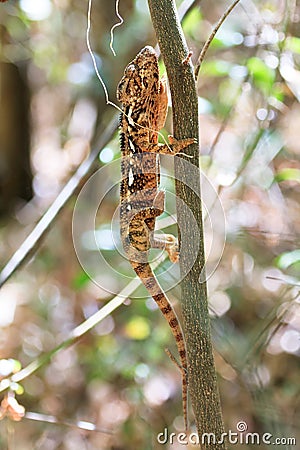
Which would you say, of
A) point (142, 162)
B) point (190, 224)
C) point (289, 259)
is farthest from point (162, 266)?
point (190, 224)

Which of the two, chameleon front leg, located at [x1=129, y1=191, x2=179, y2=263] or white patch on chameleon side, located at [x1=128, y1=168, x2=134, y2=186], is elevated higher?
white patch on chameleon side, located at [x1=128, y1=168, x2=134, y2=186]

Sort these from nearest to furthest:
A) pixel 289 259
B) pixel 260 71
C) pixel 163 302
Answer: pixel 163 302 → pixel 289 259 → pixel 260 71

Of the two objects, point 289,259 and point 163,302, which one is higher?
point 289,259

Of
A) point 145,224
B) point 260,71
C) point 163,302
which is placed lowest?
point 163,302

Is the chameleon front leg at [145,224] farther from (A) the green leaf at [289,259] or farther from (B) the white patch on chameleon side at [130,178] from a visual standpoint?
(A) the green leaf at [289,259]

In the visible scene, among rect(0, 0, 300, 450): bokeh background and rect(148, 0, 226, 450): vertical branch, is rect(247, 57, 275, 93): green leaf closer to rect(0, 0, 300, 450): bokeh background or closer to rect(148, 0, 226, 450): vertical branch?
rect(0, 0, 300, 450): bokeh background

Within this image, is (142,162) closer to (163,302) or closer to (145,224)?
(145,224)

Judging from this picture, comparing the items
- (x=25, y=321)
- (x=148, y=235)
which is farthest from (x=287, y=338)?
(x=148, y=235)

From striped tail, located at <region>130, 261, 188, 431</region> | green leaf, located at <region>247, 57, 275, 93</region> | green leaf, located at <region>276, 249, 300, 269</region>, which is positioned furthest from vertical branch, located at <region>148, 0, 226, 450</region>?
green leaf, located at <region>247, 57, 275, 93</region>
